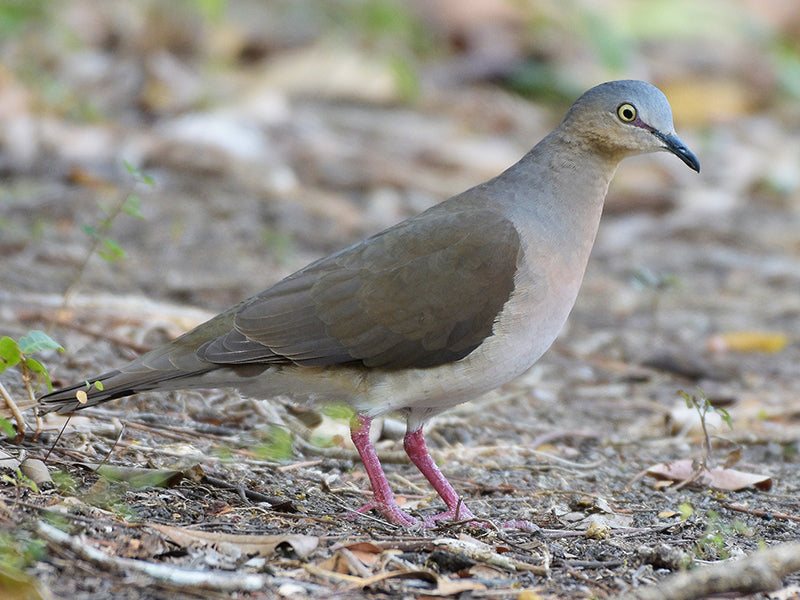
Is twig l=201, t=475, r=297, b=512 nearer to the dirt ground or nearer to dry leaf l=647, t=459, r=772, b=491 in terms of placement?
the dirt ground

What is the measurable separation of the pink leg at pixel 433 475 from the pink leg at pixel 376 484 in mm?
135

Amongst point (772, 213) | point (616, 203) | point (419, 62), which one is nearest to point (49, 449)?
point (616, 203)

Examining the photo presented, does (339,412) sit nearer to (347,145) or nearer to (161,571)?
(161,571)

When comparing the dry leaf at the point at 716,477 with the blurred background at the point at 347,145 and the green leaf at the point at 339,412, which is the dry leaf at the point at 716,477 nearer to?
the green leaf at the point at 339,412

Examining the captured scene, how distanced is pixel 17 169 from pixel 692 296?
503 centimetres

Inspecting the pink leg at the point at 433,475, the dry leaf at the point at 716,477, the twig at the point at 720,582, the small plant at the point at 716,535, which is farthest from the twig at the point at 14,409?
the dry leaf at the point at 716,477

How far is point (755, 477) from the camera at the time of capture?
14.7ft

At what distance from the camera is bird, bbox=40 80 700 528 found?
13.4ft

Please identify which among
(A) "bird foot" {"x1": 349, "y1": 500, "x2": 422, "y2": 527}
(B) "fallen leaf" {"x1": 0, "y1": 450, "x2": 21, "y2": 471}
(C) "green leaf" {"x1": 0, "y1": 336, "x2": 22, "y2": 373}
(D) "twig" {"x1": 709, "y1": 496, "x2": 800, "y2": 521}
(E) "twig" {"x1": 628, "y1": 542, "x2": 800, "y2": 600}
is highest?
(C) "green leaf" {"x1": 0, "y1": 336, "x2": 22, "y2": 373}

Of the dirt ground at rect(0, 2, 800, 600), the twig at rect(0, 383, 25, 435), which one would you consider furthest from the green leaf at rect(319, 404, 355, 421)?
the twig at rect(0, 383, 25, 435)

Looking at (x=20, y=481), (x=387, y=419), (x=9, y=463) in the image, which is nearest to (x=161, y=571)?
(x=20, y=481)

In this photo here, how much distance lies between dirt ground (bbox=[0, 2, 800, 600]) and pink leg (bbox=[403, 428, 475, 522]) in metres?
0.14

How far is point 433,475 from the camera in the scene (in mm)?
4211

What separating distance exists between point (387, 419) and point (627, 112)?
1.74 metres
